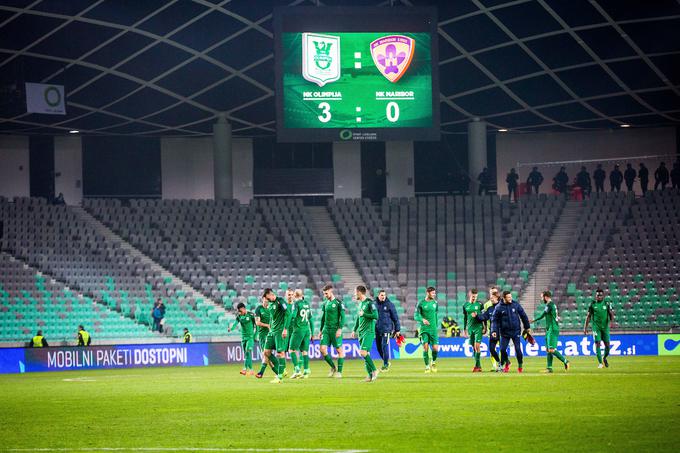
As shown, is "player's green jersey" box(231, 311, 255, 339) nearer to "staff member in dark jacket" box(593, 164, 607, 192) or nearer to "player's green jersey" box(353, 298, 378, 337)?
"player's green jersey" box(353, 298, 378, 337)

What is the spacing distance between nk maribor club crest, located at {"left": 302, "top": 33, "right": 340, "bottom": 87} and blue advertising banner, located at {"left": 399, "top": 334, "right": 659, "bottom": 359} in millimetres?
11722

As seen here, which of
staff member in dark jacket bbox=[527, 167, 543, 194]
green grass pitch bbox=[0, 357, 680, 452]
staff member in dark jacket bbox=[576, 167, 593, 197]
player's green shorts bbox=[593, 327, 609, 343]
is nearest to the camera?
green grass pitch bbox=[0, 357, 680, 452]

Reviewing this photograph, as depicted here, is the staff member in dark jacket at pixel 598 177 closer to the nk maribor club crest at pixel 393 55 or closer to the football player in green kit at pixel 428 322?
the nk maribor club crest at pixel 393 55

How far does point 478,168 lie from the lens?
180 feet

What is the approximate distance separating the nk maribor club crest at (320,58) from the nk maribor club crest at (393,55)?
4.40ft

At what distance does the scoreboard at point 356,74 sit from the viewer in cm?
3894

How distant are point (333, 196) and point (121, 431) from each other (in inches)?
1666

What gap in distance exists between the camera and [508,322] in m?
29.8

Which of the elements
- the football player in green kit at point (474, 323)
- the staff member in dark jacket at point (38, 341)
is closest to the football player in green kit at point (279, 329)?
the football player in green kit at point (474, 323)

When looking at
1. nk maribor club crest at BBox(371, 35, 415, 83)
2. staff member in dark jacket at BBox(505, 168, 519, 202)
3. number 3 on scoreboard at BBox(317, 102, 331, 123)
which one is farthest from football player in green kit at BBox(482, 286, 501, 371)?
staff member in dark jacket at BBox(505, 168, 519, 202)

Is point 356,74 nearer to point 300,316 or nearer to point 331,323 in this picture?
point 300,316

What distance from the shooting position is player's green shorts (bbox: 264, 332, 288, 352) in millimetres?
27797

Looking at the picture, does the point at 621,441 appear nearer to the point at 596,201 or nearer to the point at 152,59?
the point at 152,59

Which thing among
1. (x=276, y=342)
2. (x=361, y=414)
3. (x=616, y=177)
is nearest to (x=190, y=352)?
(x=276, y=342)
